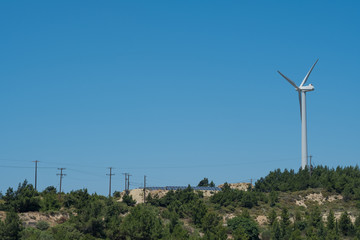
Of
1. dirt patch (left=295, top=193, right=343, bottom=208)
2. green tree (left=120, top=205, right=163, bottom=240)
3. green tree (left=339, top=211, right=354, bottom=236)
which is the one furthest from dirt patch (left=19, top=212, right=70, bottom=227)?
dirt patch (left=295, top=193, right=343, bottom=208)

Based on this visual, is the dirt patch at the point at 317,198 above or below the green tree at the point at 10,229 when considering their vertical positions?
above

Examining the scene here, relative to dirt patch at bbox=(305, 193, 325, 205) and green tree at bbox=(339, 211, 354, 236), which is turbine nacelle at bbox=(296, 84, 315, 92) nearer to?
dirt patch at bbox=(305, 193, 325, 205)

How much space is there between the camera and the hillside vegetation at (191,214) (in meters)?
85.9

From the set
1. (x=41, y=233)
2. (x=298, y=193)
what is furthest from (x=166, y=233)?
(x=298, y=193)

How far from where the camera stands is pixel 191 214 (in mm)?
109562

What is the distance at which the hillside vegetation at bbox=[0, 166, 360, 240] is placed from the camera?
282 feet

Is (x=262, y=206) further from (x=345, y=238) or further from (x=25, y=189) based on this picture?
(x=25, y=189)

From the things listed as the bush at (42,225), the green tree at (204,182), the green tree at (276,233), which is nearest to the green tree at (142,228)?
the bush at (42,225)

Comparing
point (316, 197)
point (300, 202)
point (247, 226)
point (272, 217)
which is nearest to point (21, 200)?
point (247, 226)

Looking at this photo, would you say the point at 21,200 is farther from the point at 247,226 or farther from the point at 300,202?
the point at 300,202

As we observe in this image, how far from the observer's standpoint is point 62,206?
103188 mm

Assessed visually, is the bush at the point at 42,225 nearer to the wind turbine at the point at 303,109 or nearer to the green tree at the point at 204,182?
the wind turbine at the point at 303,109

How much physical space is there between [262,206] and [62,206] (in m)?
48.1

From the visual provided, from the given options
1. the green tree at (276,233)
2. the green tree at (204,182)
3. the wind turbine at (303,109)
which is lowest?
the green tree at (276,233)
